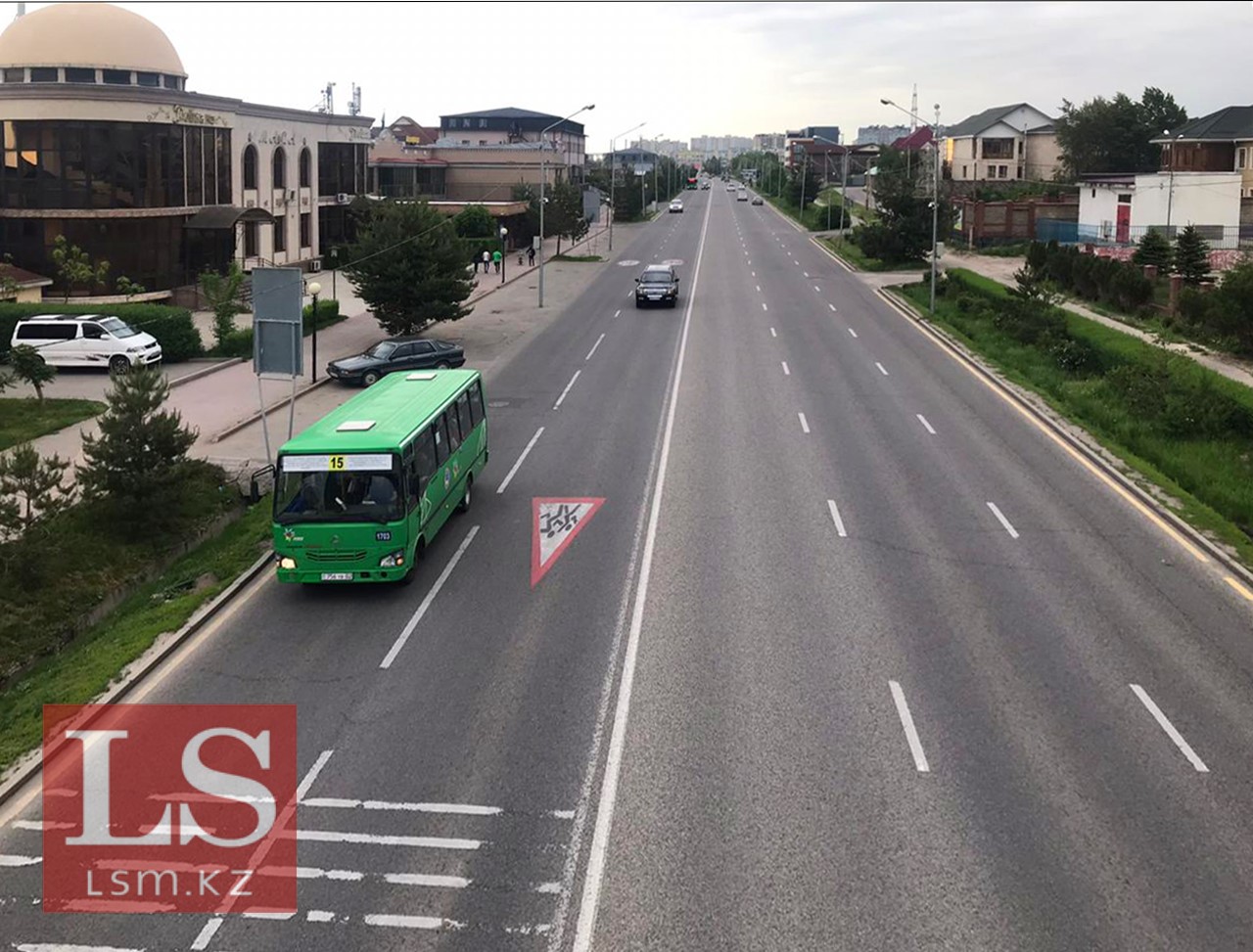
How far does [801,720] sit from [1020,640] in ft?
13.8

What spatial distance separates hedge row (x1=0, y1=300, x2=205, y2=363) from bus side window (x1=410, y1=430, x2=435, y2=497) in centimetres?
2334

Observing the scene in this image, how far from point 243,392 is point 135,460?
13.5 m

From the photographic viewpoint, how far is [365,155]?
76438mm

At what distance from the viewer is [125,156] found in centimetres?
5050

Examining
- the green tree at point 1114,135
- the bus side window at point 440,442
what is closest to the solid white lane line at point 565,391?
the bus side window at point 440,442

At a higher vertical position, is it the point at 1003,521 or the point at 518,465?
the point at 518,465

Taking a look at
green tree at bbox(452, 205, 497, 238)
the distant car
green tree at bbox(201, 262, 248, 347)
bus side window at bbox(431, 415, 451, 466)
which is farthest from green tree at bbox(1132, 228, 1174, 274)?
bus side window at bbox(431, 415, 451, 466)

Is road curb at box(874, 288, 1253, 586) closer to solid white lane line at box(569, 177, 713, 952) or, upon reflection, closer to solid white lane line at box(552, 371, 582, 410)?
solid white lane line at box(569, 177, 713, 952)

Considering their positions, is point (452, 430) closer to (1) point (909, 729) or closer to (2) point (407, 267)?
(1) point (909, 729)

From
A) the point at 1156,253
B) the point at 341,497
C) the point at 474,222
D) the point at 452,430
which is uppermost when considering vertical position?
the point at 474,222

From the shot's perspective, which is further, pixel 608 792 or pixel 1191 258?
pixel 1191 258

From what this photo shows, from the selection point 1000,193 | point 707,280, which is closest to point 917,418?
point 707,280

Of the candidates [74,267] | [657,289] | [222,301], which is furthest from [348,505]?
Answer: [657,289]

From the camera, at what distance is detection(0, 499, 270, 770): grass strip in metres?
15.5
